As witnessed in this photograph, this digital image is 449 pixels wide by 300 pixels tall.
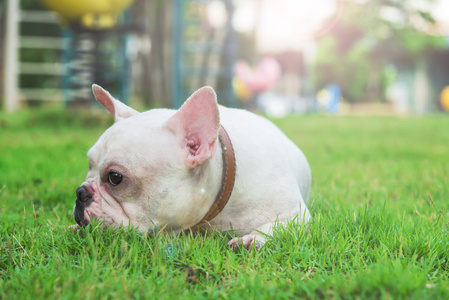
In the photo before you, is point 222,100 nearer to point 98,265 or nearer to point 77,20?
point 77,20

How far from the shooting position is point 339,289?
1543 mm

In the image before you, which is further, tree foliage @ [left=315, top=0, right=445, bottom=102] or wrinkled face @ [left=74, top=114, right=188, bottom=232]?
tree foliage @ [left=315, top=0, right=445, bottom=102]

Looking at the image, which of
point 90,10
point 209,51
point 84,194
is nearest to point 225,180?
point 84,194

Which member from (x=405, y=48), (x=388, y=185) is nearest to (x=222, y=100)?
(x=388, y=185)

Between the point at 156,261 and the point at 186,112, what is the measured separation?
1.93 ft

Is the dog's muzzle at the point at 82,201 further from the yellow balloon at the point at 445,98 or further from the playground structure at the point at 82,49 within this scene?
the yellow balloon at the point at 445,98

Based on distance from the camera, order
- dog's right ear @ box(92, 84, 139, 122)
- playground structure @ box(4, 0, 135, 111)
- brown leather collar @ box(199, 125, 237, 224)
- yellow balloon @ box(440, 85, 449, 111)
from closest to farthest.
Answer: brown leather collar @ box(199, 125, 237, 224) → dog's right ear @ box(92, 84, 139, 122) → playground structure @ box(4, 0, 135, 111) → yellow balloon @ box(440, 85, 449, 111)

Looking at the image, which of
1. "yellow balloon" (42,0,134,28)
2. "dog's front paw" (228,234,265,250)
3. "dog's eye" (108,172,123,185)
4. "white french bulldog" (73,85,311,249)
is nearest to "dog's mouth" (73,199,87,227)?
"white french bulldog" (73,85,311,249)

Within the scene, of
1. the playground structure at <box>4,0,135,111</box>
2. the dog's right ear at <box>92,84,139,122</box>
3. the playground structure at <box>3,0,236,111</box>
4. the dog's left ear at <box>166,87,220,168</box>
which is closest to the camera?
the dog's left ear at <box>166,87,220,168</box>

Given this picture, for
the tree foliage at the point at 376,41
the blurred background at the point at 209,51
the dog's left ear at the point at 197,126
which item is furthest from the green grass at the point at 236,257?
the tree foliage at the point at 376,41

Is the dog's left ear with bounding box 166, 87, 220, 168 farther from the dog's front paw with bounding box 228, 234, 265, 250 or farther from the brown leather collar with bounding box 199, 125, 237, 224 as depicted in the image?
the dog's front paw with bounding box 228, 234, 265, 250

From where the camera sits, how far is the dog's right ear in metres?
2.37

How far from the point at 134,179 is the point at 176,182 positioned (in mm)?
165

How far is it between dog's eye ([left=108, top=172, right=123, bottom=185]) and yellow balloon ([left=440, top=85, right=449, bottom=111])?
24.9 m
